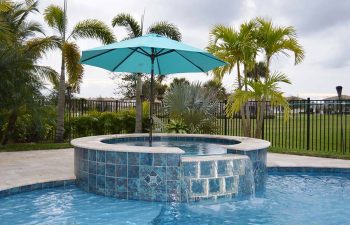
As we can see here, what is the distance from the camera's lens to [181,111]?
1223cm

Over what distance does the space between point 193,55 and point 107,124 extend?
6967 millimetres

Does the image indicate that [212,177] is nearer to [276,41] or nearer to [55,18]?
[276,41]

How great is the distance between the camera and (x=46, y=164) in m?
7.98

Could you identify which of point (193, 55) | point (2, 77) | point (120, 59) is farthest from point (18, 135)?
point (193, 55)

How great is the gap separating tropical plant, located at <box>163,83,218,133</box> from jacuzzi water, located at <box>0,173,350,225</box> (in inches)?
237

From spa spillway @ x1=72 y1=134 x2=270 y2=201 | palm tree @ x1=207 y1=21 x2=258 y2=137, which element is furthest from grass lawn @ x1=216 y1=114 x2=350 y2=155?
spa spillway @ x1=72 y1=134 x2=270 y2=201

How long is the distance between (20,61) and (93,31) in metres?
4.17

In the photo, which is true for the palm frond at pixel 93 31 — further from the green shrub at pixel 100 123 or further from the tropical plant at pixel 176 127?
the tropical plant at pixel 176 127

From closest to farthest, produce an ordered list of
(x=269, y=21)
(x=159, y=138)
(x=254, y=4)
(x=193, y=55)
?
1. (x=193, y=55)
2. (x=159, y=138)
3. (x=254, y=4)
4. (x=269, y=21)

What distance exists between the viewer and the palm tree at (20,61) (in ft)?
30.5

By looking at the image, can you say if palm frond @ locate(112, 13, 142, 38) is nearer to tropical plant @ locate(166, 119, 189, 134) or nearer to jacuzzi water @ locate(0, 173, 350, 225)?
tropical plant @ locate(166, 119, 189, 134)

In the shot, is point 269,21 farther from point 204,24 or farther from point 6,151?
point 6,151

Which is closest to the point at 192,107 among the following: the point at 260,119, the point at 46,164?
the point at 260,119

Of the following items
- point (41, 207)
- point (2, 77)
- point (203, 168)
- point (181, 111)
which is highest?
point (2, 77)
